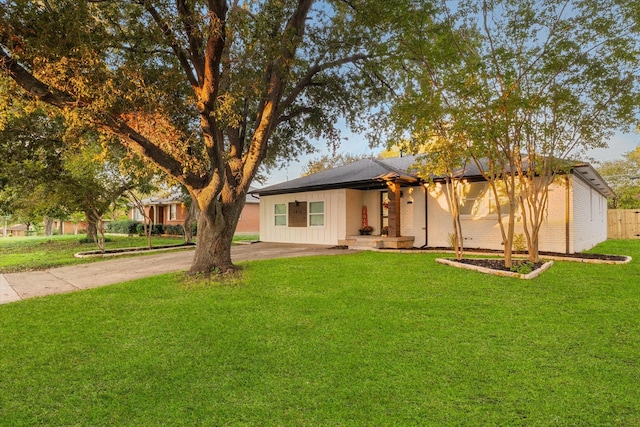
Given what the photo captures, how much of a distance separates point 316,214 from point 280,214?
2.25m

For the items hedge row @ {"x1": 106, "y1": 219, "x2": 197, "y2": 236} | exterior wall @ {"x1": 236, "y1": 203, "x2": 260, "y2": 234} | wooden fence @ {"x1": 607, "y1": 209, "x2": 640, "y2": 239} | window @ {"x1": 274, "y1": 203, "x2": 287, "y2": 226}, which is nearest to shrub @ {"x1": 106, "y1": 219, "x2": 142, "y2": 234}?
hedge row @ {"x1": 106, "y1": 219, "x2": 197, "y2": 236}

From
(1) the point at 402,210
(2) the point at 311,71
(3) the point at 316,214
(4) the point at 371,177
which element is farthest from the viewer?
(3) the point at 316,214

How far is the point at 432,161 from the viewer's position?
9.50 meters

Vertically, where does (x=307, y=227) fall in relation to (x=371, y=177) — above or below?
below

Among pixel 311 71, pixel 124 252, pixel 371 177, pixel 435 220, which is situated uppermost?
pixel 311 71

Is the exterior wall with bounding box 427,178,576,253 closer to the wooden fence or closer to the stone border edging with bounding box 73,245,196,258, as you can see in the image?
the stone border edging with bounding box 73,245,196,258

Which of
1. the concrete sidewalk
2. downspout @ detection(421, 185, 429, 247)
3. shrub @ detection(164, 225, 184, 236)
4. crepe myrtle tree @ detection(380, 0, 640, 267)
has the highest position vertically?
crepe myrtle tree @ detection(380, 0, 640, 267)

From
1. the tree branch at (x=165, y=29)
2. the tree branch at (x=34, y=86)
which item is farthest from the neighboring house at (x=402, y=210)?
the tree branch at (x=34, y=86)

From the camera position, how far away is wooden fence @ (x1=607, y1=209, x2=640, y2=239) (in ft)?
64.3

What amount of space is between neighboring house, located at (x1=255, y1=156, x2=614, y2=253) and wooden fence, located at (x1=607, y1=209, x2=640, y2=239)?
414 centimetres

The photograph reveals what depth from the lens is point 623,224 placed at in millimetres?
20047

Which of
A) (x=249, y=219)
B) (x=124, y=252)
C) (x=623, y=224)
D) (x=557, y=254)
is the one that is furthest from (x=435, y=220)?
(x=249, y=219)

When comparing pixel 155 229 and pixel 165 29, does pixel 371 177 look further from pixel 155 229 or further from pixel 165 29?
pixel 155 229

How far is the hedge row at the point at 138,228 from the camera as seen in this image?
24.7m
